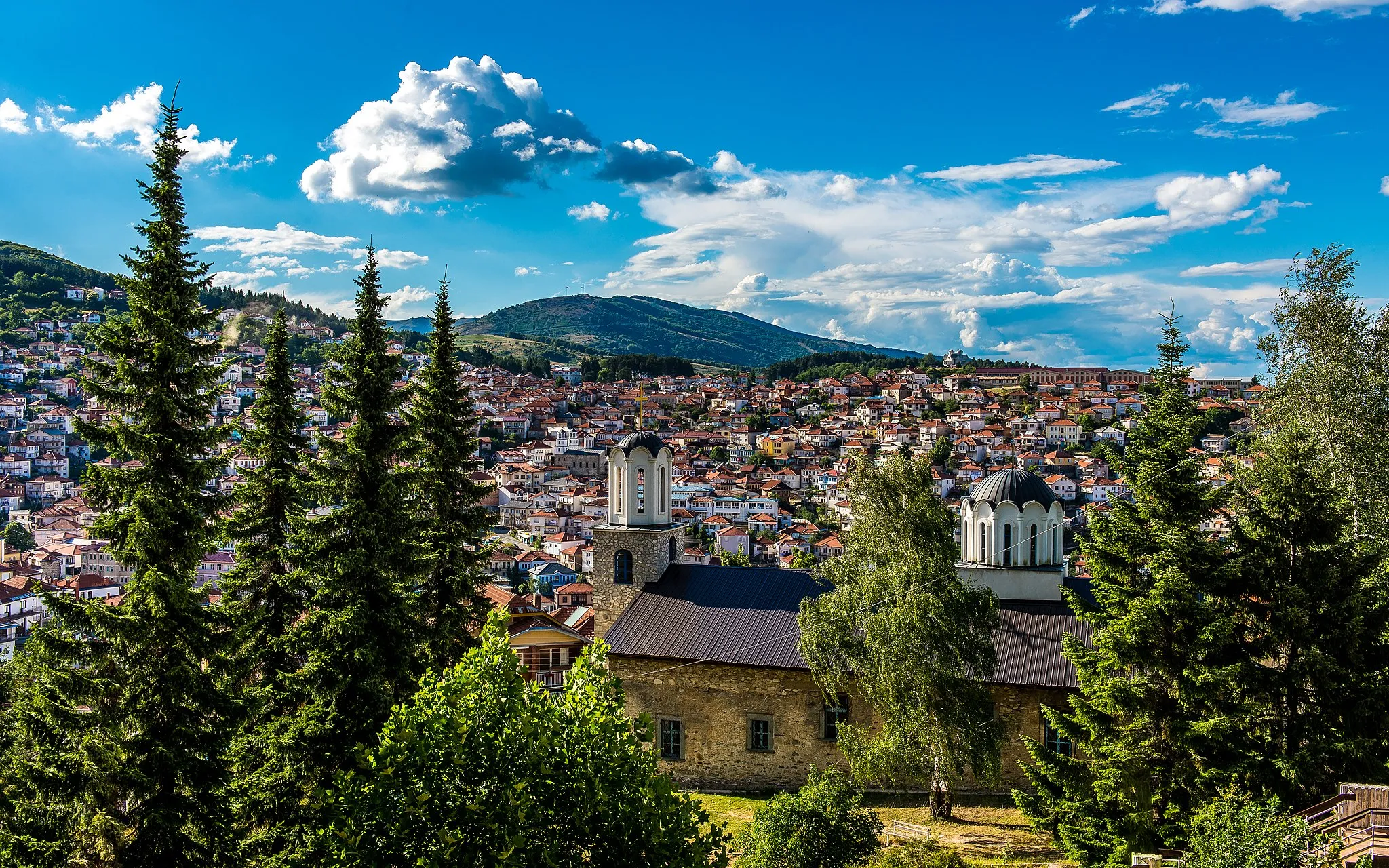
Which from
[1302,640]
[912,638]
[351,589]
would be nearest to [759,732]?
[912,638]

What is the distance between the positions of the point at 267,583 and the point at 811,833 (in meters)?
9.05

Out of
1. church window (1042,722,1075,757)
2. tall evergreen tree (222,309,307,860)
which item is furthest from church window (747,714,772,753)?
tall evergreen tree (222,309,307,860)

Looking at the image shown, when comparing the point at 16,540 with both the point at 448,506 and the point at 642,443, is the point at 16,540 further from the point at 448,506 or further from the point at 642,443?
the point at 448,506

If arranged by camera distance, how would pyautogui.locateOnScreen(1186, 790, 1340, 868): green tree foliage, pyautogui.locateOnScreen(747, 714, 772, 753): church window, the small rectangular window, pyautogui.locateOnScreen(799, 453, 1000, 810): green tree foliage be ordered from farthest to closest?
1. the small rectangular window
2. pyautogui.locateOnScreen(747, 714, 772, 753): church window
3. pyautogui.locateOnScreen(799, 453, 1000, 810): green tree foliage
4. pyautogui.locateOnScreen(1186, 790, 1340, 868): green tree foliage

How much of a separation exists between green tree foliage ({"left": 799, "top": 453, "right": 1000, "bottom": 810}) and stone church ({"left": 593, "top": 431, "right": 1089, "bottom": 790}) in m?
2.15

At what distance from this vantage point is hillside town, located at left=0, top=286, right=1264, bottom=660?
262 ft

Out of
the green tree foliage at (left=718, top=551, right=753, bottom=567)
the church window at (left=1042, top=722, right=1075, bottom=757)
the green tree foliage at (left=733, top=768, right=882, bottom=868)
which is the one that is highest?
the green tree foliage at (left=733, top=768, right=882, bottom=868)

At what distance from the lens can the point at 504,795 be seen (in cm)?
822

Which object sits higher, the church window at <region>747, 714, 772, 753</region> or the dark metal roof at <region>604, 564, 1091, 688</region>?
the dark metal roof at <region>604, 564, 1091, 688</region>

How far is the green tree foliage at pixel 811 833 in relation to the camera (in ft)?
41.4

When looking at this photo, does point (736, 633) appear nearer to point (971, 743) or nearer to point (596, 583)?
point (596, 583)

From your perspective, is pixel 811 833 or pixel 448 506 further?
pixel 448 506

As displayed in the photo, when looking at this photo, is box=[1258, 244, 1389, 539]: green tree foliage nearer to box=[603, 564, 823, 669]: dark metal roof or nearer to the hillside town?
box=[603, 564, 823, 669]: dark metal roof

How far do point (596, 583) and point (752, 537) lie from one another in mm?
60684
